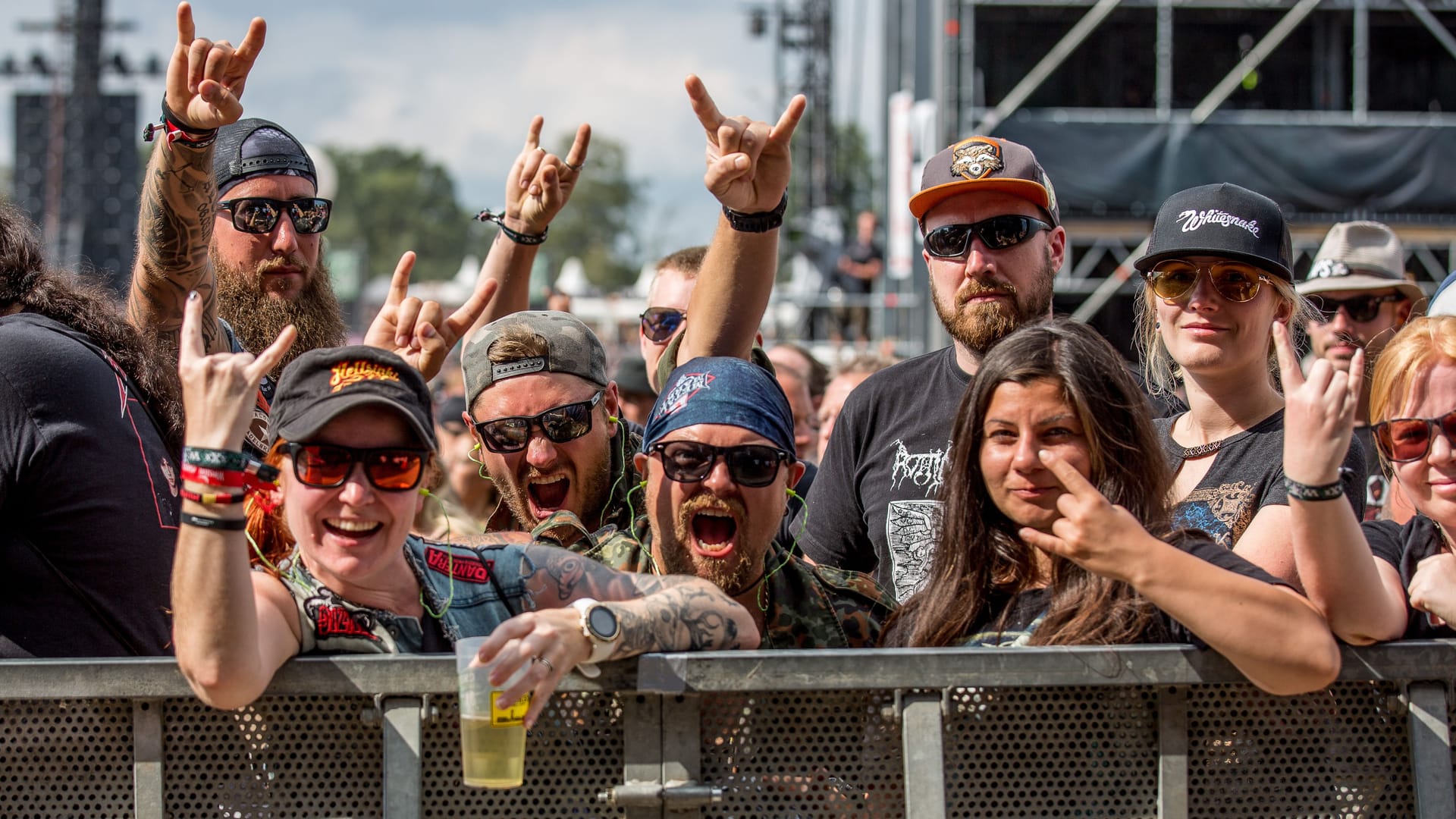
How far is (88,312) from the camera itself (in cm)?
312

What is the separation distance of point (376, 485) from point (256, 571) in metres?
0.32

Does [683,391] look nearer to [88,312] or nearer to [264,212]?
[88,312]

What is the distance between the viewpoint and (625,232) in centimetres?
10919

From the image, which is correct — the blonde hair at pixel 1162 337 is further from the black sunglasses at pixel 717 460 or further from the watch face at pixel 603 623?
the watch face at pixel 603 623

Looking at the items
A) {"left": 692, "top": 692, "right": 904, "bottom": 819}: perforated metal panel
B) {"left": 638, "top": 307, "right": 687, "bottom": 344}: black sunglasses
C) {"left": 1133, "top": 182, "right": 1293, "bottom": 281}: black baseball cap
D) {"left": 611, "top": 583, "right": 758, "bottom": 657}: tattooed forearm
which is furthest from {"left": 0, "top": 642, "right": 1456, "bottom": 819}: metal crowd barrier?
{"left": 638, "top": 307, "right": 687, "bottom": 344}: black sunglasses

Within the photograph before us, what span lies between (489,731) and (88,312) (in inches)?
62.9

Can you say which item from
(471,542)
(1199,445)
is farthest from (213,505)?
(1199,445)

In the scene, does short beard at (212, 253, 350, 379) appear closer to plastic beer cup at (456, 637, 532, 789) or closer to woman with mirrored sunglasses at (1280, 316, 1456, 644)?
plastic beer cup at (456, 637, 532, 789)

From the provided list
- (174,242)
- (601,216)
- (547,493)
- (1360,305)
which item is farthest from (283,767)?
(601,216)

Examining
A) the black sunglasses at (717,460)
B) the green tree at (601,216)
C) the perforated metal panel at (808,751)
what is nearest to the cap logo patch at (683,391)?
the black sunglasses at (717,460)

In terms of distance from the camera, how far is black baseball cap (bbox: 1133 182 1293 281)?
3342 millimetres

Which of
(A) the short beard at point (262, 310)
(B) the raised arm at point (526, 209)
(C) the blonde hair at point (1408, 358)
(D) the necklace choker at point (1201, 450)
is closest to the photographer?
(C) the blonde hair at point (1408, 358)

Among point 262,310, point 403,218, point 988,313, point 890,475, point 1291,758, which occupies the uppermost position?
point 403,218

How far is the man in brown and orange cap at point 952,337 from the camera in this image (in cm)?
359
